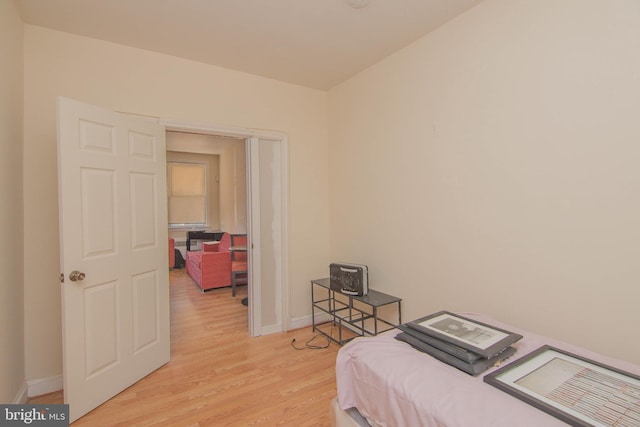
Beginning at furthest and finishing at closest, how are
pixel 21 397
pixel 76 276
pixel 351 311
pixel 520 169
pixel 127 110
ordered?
1. pixel 351 311
2. pixel 127 110
3. pixel 21 397
4. pixel 76 276
5. pixel 520 169

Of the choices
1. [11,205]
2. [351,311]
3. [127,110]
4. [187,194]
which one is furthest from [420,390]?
[187,194]

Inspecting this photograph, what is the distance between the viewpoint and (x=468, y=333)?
56.6 inches

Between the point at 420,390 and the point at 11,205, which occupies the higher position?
the point at 11,205

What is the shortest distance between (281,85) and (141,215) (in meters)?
1.90

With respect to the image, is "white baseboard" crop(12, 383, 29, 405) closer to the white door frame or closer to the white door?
the white door

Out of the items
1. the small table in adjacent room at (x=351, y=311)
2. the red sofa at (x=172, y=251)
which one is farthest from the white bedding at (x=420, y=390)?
the red sofa at (x=172, y=251)

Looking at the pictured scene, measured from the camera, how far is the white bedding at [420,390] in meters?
0.96

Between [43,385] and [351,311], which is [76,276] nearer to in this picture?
[43,385]

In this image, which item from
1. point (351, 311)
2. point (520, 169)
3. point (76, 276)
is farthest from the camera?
point (351, 311)

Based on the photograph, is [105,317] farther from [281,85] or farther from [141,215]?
[281,85]

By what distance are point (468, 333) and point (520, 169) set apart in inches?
39.5

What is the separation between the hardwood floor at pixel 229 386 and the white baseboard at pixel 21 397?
70mm

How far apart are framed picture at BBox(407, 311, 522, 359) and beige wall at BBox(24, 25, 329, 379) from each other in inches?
76.7

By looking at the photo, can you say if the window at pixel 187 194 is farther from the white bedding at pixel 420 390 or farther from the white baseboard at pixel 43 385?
the white bedding at pixel 420 390
